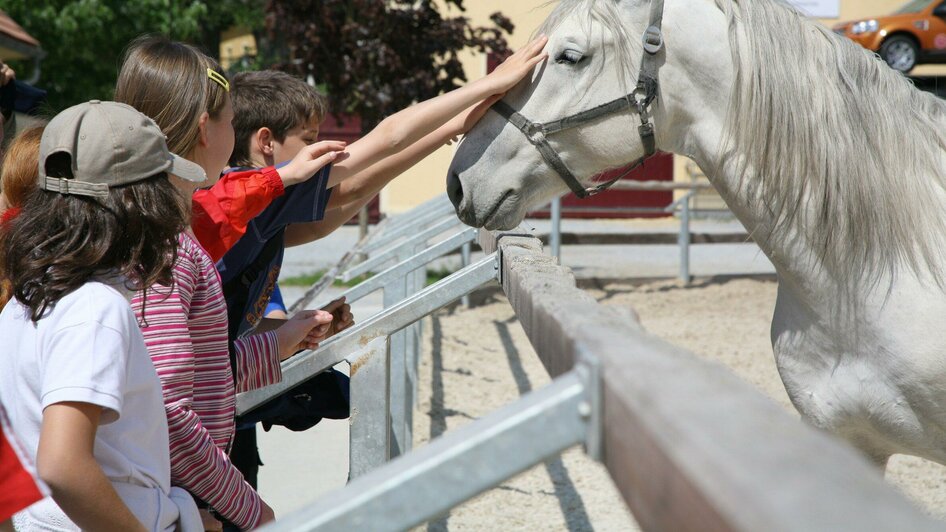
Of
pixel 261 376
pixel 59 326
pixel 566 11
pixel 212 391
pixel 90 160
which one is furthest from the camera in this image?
pixel 566 11

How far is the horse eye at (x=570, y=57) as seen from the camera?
98.0 inches

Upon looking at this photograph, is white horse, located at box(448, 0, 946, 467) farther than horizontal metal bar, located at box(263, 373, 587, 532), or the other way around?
white horse, located at box(448, 0, 946, 467)

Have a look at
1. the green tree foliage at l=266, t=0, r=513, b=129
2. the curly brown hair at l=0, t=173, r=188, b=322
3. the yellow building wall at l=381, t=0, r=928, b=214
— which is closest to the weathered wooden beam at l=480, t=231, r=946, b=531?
the curly brown hair at l=0, t=173, r=188, b=322

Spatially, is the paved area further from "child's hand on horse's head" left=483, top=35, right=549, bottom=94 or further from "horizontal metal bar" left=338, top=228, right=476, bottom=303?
"child's hand on horse's head" left=483, top=35, right=549, bottom=94

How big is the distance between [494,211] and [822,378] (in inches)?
37.9

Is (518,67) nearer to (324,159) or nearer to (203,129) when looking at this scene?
(324,159)

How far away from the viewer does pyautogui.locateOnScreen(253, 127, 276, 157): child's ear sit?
8.91ft

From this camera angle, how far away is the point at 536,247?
7.88ft

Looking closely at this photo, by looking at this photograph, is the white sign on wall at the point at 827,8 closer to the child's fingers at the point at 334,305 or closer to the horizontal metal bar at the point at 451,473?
the child's fingers at the point at 334,305

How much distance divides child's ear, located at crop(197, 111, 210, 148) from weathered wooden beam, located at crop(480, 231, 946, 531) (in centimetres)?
134

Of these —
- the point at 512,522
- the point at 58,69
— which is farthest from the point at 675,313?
the point at 58,69

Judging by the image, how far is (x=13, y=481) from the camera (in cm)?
111

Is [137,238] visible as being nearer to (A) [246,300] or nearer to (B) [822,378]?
(A) [246,300]

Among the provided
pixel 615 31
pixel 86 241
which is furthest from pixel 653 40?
pixel 86 241
